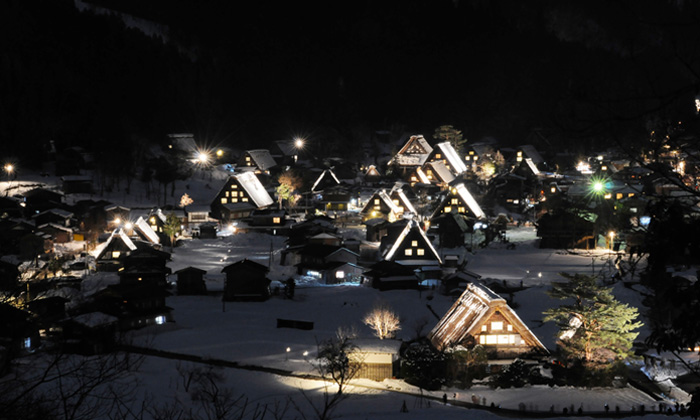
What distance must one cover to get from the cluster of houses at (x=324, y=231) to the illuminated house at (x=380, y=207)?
6 centimetres

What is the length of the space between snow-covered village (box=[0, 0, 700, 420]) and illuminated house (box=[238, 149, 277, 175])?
19 cm

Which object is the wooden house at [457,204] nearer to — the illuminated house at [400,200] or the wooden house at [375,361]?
the illuminated house at [400,200]

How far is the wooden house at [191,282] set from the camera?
21.9 m

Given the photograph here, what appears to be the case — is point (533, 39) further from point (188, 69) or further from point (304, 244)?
point (304, 244)

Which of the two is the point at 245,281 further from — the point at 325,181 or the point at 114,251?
the point at 325,181

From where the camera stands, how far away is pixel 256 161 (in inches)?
1772

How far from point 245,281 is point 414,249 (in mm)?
7032

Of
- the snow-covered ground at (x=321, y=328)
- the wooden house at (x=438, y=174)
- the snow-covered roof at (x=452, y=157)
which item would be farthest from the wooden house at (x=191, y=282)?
the snow-covered roof at (x=452, y=157)

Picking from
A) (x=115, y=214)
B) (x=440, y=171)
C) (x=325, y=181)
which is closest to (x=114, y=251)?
(x=115, y=214)

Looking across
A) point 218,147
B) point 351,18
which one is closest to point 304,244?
point 218,147

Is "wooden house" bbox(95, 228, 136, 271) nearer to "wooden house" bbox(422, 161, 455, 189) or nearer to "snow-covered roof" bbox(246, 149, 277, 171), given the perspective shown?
"snow-covered roof" bbox(246, 149, 277, 171)

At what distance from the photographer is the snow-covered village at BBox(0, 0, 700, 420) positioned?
9.37m

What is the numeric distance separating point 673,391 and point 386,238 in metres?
16.4

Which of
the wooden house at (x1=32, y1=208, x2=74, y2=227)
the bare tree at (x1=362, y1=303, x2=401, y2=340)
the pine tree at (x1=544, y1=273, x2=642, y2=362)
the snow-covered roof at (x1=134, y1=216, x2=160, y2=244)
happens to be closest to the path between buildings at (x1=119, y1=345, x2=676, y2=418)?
the pine tree at (x1=544, y1=273, x2=642, y2=362)
